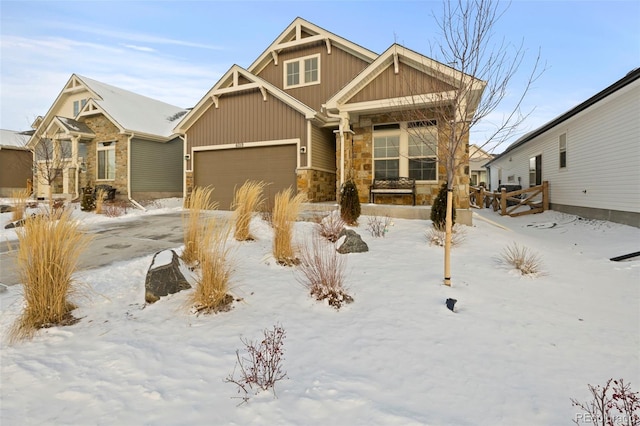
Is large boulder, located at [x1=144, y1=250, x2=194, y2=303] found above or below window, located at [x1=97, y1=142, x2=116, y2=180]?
Answer: below

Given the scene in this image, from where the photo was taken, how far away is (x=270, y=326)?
118 inches

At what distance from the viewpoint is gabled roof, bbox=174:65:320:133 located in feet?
37.4

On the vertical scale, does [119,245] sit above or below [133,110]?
below

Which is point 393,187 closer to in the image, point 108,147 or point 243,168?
point 243,168

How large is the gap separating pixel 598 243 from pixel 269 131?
420 inches

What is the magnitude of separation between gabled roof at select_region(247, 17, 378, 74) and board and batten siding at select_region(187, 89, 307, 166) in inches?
120

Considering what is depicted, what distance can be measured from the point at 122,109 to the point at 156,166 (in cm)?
361

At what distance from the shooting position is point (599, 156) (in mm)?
9492

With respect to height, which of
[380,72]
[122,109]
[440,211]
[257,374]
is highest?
[122,109]

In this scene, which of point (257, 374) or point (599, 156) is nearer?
point (257, 374)

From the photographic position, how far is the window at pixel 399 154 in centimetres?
960

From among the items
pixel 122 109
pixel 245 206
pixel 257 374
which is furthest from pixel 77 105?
pixel 257 374

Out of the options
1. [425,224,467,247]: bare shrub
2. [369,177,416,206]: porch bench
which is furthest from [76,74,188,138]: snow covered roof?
[425,224,467,247]: bare shrub

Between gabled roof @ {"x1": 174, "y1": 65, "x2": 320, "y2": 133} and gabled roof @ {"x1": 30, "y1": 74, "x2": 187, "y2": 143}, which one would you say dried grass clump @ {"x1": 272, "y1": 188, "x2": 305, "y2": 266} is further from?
gabled roof @ {"x1": 30, "y1": 74, "x2": 187, "y2": 143}
